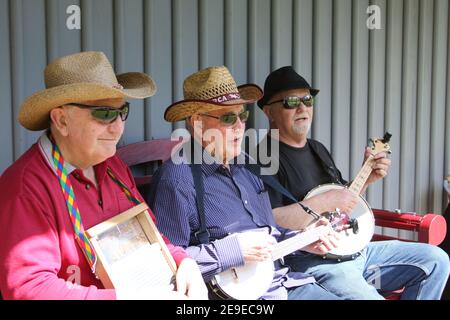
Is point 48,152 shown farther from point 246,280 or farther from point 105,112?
point 246,280

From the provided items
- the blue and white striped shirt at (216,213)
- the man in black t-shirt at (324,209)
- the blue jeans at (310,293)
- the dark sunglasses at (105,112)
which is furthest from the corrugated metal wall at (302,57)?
the blue jeans at (310,293)

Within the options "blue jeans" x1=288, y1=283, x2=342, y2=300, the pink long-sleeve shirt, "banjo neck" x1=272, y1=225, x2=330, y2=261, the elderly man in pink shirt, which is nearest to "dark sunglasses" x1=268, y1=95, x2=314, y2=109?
"banjo neck" x1=272, y1=225, x2=330, y2=261

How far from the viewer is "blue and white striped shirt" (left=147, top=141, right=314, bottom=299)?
2.47 metres

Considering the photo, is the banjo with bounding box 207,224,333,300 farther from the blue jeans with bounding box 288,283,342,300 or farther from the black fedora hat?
the black fedora hat

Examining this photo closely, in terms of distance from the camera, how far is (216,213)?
2.60m

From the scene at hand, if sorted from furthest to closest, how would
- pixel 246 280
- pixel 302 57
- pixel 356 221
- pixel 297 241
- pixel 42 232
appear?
pixel 302 57 → pixel 356 221 → pixel 297 241 → pixel 246 280 → pixel 42 232

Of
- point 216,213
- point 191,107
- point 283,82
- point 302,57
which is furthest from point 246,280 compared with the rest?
point 302,57

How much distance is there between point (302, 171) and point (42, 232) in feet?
5.73

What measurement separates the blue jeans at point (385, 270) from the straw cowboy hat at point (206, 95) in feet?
3.07

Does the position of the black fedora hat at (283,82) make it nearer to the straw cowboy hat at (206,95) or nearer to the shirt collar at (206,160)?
the straw cowboy hat at (206,95)

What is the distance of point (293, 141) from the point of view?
3.42 meters

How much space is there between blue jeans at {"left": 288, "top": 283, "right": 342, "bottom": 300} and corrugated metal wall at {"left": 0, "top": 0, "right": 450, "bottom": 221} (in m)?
1.18

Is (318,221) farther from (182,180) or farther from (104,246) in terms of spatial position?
(104,246)

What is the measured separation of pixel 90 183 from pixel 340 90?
2506mm
